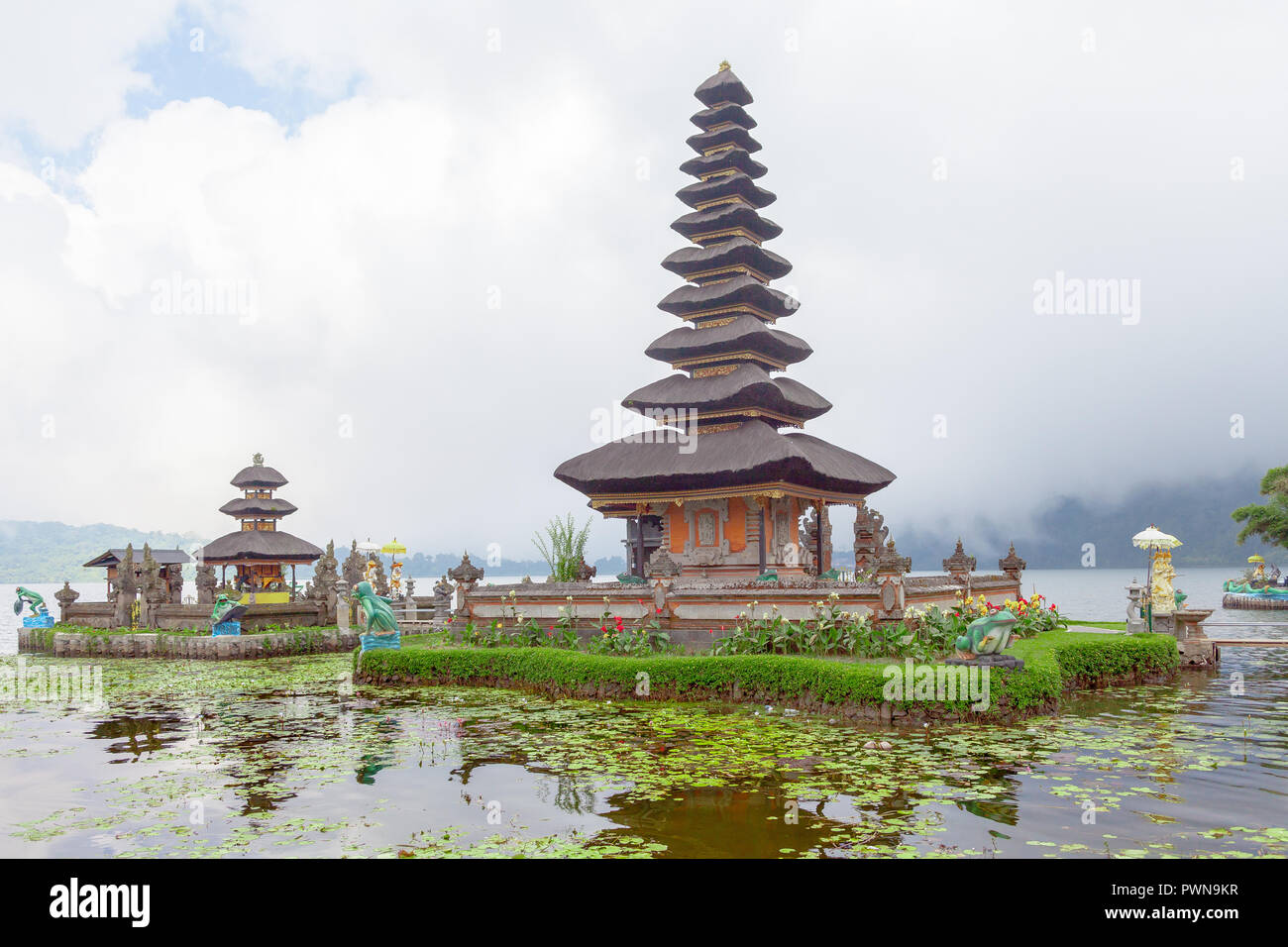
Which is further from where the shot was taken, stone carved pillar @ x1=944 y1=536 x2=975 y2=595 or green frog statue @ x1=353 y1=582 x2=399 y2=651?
stone carved pillar @ x1=944 y1=536 x2=975 y2=595

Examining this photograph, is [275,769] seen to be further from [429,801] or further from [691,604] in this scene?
[691,604]

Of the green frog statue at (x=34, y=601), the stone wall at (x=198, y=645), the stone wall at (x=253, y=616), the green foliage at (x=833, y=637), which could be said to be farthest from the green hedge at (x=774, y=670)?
the green frog statue at (x=34, y=601)

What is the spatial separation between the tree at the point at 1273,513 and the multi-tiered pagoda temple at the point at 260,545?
A: 57.1 meters

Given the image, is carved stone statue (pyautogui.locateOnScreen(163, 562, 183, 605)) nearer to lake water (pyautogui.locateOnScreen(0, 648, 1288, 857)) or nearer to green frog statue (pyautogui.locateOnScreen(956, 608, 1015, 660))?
lake water (pyautogui.locateOnScreen(0, 648, 1288, 857))

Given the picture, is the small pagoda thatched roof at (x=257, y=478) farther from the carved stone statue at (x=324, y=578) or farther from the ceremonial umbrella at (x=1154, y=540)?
the ceremonial umbrella at (x=1154, y=540)

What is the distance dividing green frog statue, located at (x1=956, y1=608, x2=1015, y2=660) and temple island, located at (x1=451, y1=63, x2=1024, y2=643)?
510 cm

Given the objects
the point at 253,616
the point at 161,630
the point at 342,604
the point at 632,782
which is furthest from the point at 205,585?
the point at 632,782

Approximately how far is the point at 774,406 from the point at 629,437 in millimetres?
4716

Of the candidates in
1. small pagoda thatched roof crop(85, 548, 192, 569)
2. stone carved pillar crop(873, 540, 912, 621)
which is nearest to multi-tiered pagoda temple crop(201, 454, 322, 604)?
small pagoda thatched roof crop(85, 548, 192, 569)

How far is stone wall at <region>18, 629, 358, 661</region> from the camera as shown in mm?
27969

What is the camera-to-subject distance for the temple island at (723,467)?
21.5m

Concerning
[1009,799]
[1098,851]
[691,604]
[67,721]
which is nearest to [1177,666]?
[691,604]
